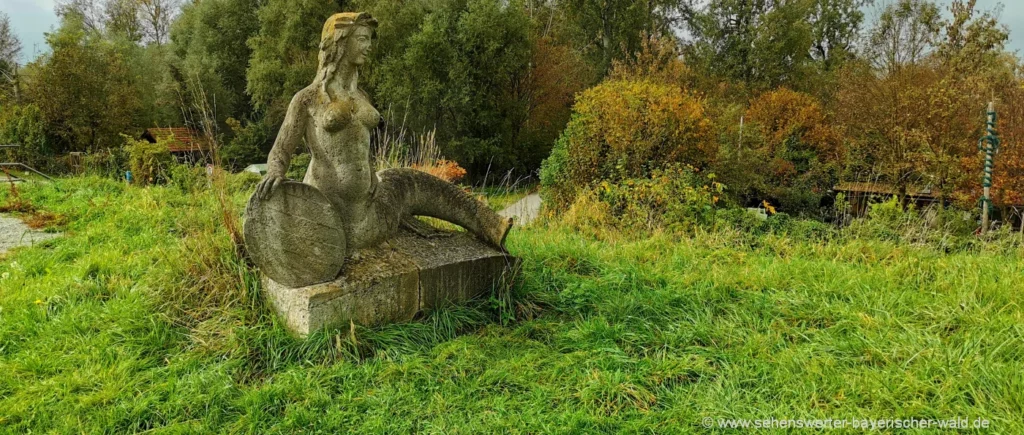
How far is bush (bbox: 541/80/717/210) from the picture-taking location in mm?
9422

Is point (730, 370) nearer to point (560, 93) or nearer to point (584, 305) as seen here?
point (584, 305)

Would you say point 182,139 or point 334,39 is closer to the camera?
point 334,39

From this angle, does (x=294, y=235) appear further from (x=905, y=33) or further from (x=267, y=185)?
(x=905, y=33)

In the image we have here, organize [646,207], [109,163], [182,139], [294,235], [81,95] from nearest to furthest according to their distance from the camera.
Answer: [294,235]
[646,207]
[109,163]
[182,139]
[81,95]

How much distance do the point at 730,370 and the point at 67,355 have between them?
3380 millimetres

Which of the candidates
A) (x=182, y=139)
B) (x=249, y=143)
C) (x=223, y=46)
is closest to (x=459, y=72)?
(x=249, y=143)

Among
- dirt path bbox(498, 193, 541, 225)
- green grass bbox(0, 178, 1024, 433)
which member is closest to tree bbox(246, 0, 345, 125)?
dirt path bbox(498, 193, 541, 225)

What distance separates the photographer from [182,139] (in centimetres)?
1485

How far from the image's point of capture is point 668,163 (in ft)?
29.8

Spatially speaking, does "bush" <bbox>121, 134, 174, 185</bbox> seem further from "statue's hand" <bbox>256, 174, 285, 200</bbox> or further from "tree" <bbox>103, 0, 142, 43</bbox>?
"tree" <bbox>103, 0, 142, 43</bbox>

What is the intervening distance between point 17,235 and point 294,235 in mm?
4760

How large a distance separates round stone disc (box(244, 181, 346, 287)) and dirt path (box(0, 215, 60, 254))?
374 cm

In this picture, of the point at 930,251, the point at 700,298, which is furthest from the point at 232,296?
the point at 930,251

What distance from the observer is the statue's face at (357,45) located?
3.02 m
